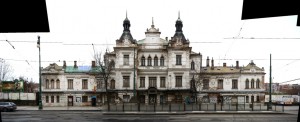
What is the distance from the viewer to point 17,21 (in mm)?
3986

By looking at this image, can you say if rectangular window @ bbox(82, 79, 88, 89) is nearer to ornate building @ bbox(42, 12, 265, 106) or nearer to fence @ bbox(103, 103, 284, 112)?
ornate building @ bbox(42, 12, 265, 106)

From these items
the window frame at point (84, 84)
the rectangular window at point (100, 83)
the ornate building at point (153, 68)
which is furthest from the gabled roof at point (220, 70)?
the window frame at point (84, 84)

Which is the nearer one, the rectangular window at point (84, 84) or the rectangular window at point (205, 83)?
the rectangular window at point (84, 84)

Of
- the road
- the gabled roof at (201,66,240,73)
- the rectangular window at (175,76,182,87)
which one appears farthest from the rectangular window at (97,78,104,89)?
the road

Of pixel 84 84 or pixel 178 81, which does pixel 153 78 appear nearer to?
pixel 178 81

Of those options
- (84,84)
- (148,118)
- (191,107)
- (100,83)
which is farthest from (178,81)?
(148,118)

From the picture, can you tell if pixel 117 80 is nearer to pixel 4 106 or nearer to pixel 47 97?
pixel 47 97

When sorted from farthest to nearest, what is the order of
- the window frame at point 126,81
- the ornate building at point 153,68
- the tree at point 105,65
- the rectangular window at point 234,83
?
1. the rectangular window at point 234,83
2. the window frame at point 126,81
3. the ornate building at point 153,68
4. the tree at point 105,65

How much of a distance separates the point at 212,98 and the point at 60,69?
2849cm

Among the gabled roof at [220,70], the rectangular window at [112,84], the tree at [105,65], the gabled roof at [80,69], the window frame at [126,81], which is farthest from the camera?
the gabled roof at [220,70]

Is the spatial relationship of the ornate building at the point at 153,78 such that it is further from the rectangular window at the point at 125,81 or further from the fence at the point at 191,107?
the fence at the point at 191,107

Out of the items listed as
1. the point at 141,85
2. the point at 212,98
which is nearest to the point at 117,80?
the point at 141,85

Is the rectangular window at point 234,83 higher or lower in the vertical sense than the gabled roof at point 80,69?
lower

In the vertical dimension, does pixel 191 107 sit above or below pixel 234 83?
below
